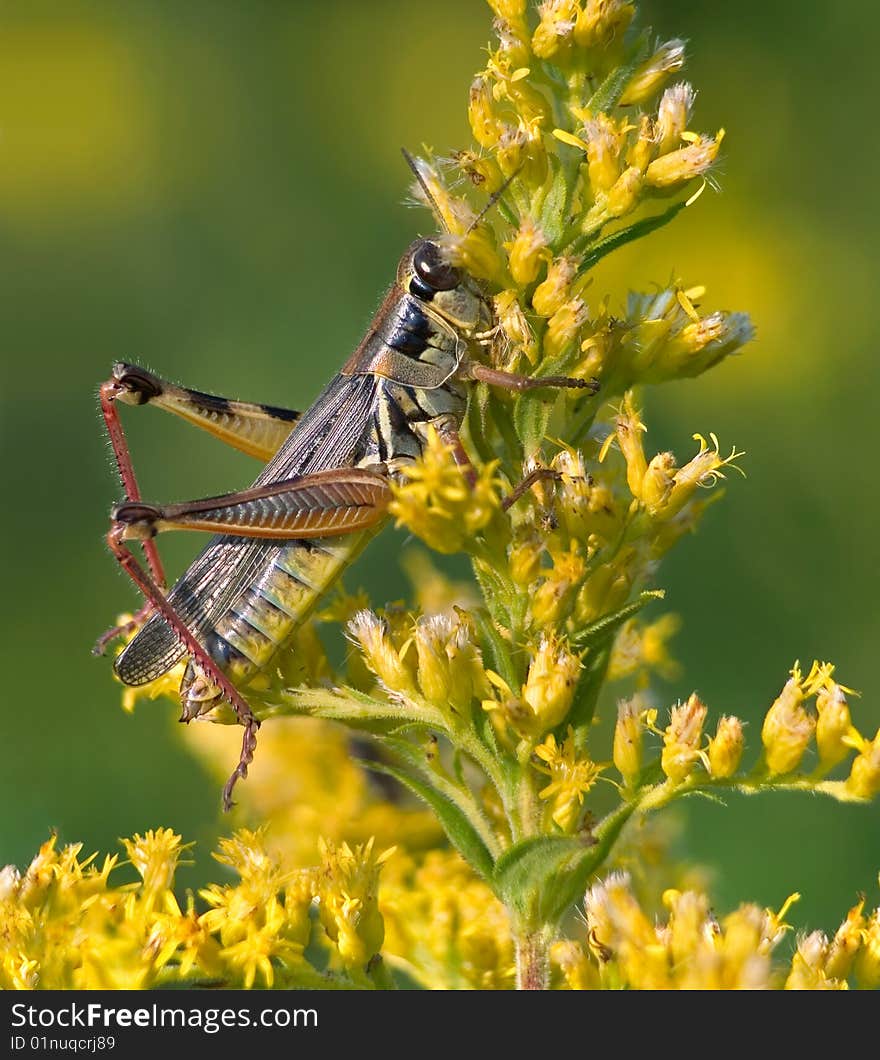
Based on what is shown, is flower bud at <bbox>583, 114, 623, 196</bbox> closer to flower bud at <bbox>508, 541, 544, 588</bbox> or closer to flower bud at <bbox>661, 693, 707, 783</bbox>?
flower bud at <bbox>508, 541, 544, 588</bbox>

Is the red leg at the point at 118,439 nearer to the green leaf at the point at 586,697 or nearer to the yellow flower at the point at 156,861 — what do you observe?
the yellow flower at the point at 156,861

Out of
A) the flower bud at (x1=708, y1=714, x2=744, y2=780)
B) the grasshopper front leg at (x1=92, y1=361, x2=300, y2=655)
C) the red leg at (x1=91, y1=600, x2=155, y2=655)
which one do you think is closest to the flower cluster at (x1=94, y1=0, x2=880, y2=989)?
the flower bud at (x1=708, y1=714, x2=744, y2=780)

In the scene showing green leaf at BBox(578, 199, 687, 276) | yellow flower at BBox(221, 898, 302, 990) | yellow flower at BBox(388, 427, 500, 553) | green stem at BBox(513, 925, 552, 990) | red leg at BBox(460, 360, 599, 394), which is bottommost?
green stem at BBox(513, 925, 552, 990)

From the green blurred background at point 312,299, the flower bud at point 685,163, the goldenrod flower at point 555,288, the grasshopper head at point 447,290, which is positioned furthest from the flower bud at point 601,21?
the green blurred background at point 312,299

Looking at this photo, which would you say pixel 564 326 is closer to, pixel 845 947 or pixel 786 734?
pixel 786 734

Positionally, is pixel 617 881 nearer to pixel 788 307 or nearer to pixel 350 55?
pixel 788 307

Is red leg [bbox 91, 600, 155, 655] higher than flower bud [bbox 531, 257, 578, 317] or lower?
lower
